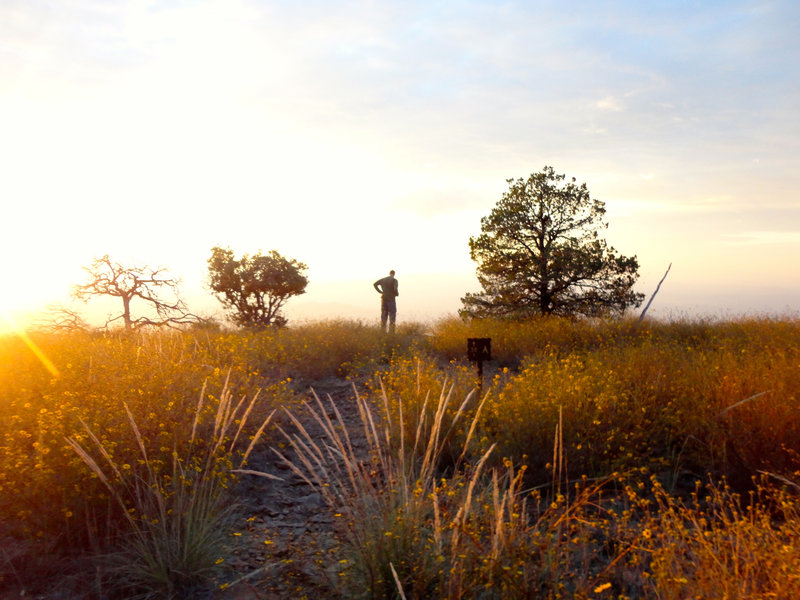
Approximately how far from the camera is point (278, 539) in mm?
4668

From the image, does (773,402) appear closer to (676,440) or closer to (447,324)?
(676,440)

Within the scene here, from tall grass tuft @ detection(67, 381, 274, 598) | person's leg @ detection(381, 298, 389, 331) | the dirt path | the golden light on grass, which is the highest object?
person's leg @ detection(381, 298, 389, 331)

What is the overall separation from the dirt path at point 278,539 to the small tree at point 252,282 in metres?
14.6

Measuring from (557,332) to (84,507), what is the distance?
36.0 feet

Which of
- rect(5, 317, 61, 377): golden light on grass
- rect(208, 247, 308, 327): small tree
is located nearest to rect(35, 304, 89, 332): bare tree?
rect(5, 317, 61, 377): golden light on grass

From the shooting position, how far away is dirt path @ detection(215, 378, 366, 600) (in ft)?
12.6

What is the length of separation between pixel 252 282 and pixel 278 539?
16997 millimetres

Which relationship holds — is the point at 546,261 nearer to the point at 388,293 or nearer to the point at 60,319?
the point at 388,293

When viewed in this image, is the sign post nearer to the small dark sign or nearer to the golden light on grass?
the small dark sign

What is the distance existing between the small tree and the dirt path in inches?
576

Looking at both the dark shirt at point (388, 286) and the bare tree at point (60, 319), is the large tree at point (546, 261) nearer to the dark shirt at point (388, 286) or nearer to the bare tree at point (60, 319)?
the dark shirt at point (388, 286)

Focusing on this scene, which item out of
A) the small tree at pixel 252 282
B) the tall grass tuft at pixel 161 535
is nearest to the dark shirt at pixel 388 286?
the small tree at pixel 252 282

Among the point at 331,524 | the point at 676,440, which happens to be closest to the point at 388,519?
the point at 331,524

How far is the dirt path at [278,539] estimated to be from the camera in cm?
385
